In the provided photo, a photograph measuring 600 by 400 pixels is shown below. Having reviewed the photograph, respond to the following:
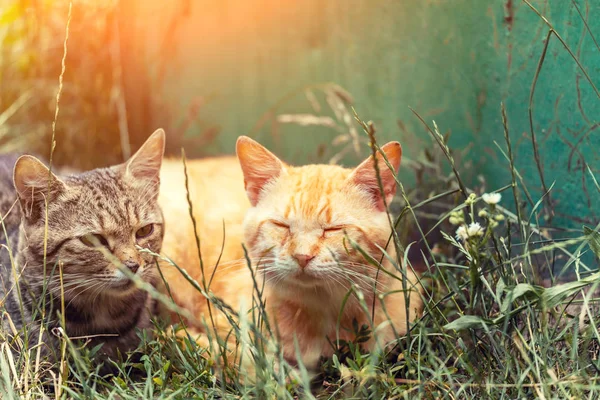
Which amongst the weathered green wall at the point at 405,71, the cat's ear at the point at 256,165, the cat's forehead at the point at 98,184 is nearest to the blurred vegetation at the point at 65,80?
the weathered green wall at the point at 405,71

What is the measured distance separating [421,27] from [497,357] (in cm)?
180

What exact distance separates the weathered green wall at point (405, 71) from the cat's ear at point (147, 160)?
1.38 metres

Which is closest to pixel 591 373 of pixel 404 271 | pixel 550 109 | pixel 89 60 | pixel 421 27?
pixel 404 271

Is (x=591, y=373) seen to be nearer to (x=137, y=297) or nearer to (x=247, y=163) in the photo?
(x=247, y=163)

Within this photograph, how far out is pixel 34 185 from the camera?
2084 mm

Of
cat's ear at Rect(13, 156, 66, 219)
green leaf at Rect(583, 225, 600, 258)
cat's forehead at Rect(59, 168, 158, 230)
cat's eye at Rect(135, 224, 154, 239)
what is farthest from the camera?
cat's eye at Rect(135, 224, 154, 239)

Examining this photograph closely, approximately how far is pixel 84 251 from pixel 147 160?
42 centimetres

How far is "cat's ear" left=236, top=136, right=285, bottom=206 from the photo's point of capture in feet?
7.78

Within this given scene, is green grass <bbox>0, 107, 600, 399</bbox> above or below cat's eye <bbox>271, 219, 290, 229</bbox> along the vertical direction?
below

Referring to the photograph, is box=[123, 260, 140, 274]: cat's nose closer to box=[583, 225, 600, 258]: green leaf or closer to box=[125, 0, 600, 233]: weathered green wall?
box=[583, 225, 600, 258]: green leaf

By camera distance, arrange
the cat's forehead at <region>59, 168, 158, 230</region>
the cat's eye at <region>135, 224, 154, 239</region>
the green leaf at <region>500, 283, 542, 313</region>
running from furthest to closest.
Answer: the cat's eye at <region>135, 224, 154, 239</region>
the cat's forehead at <region>59, 168, 158, 230</region>
the green leaf at <region>500, 283, 542, 313</region>

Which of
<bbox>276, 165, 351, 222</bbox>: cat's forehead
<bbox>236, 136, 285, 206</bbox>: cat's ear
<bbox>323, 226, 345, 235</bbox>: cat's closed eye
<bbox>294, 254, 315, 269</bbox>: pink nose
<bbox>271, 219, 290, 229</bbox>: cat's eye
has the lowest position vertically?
<bbox>294, 254, 315, 269</bbox>: pink nose

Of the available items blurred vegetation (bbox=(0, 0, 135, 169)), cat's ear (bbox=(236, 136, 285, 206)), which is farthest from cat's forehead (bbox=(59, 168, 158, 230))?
blurred vegetation (bbox=(0, 0, 135, 169))

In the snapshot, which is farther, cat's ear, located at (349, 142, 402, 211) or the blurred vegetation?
the blurred vegetation
